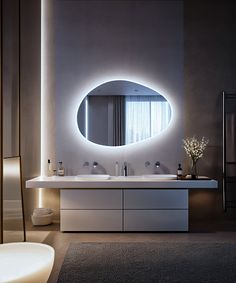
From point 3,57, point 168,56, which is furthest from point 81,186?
point 168,56

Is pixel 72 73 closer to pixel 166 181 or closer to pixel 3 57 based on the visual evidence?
pixel 3 57

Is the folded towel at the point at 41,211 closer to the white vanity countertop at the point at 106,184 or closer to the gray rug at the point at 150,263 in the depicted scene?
the white vanity countertop at the point at 106,184

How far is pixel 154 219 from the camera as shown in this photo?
3699 millimetres

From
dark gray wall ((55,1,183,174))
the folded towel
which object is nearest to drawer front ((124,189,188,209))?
dark gray wall ((55,1,183,174))

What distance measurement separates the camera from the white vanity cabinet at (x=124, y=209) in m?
3.69

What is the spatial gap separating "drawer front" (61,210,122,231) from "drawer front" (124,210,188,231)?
123 mm

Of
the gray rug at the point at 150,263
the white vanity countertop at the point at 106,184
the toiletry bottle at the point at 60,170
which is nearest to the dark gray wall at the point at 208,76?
the white vanity countertop at the point at 106,184

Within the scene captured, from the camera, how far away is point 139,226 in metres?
3.71

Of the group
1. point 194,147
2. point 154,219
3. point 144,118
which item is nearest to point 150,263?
point 154,219

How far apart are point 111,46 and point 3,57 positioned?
1924mm

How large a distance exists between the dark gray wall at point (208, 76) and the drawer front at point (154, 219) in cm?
65

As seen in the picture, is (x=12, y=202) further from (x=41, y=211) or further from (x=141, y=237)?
(x=141, y=237)

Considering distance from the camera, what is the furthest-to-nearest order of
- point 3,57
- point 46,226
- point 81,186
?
point 46,226 → point 81,186 → point 3,57

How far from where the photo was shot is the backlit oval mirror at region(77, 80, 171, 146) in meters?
4.26
